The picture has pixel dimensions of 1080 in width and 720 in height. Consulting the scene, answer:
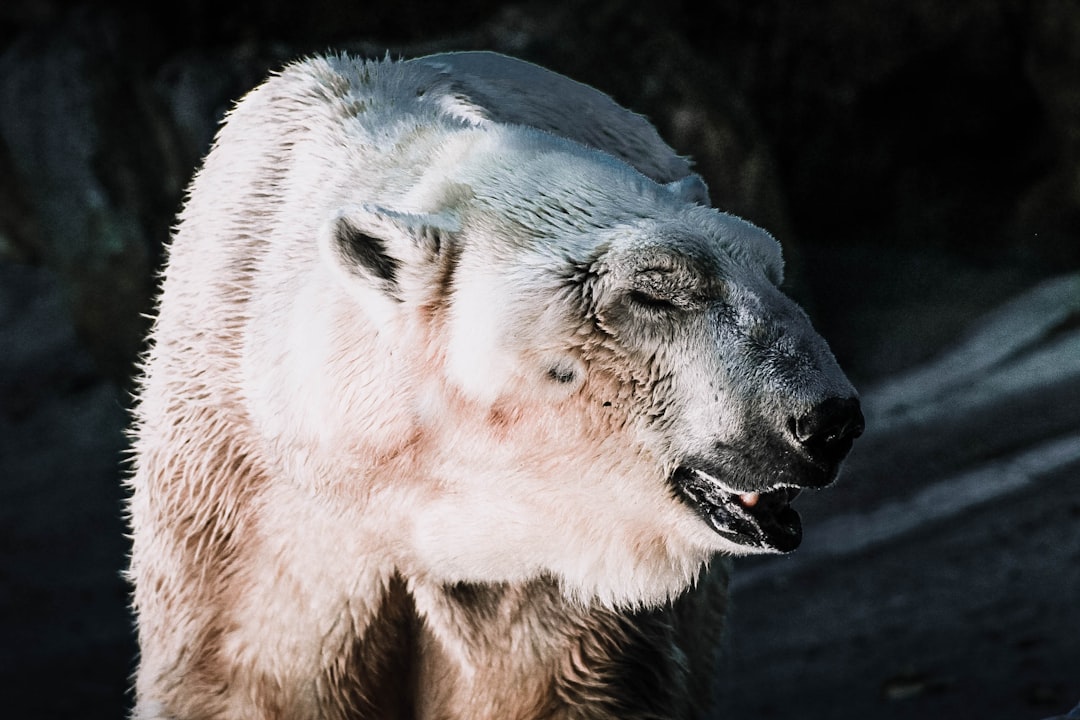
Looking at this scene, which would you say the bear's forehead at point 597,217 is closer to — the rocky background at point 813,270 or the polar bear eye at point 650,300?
the polar bear eye at point 650,300

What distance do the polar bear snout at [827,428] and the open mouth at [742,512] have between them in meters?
0.14

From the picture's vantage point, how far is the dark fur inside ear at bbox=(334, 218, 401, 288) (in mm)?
2230

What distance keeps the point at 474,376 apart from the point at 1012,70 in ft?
22.8

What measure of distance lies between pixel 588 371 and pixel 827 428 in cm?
38

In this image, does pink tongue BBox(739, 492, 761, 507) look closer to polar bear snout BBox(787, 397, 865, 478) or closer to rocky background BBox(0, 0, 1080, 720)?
polar bear snout BBox(787, 397, 865, 478)

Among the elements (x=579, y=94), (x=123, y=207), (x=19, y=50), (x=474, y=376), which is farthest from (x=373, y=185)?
(x=19, y=50)

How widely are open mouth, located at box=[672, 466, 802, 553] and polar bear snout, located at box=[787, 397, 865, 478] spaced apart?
139 millimetres

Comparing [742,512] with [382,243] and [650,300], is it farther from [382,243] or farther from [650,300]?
[382,243]

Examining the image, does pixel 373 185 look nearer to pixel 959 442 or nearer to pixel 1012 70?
pixel 959 442

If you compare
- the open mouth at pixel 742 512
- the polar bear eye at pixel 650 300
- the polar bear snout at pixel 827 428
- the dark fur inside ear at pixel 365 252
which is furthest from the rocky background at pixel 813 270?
the dark fur inside ear at pixel 365 252

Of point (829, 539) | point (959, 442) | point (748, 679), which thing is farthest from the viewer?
point (959, 442)

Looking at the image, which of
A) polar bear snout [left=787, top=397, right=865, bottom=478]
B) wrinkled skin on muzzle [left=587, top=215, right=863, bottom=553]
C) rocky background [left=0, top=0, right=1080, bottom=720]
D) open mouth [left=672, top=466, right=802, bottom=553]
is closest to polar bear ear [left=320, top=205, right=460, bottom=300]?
wrinkled skin on muzzle [left=587, top=215, right=863, bottom=553]

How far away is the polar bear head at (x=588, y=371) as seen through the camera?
208cm

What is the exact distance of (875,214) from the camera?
8492mm
